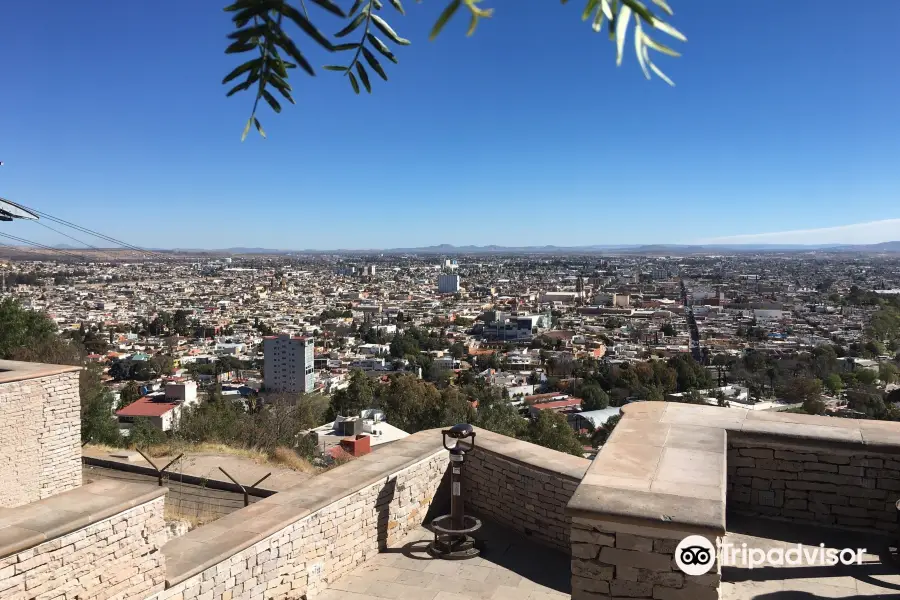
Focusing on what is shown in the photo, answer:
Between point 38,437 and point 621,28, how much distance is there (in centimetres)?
487

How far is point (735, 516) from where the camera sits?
2803mm

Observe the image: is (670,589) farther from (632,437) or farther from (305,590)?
(305,590)

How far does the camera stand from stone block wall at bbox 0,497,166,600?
1959 mm

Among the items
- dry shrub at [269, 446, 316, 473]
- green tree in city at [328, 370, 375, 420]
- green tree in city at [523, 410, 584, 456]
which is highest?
dry shrub at [269, 446, 316, 473]

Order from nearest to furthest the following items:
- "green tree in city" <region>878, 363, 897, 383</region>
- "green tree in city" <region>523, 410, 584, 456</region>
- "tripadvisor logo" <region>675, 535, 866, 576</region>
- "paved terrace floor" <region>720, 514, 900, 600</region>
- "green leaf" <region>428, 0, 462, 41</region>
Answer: "green leaf" <region>428, 0, 462, 41</region>
"paved terrace floor" <region>720, 514, 900, 600</region>
"tripadvisor logo" <region>675, 535, 866, 576</region>
"green tree in city" <region>523, 410, 584, 456</region>
"green tree in city" <region>878, 363, 897, 383</region>

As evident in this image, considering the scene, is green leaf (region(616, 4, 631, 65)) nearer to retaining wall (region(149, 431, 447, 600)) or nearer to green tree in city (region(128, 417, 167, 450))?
retaining wall (region(149, 431, 447, 600))

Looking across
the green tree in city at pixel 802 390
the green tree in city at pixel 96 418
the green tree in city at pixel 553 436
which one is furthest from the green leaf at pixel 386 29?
the green tree in city at pixel 802 390

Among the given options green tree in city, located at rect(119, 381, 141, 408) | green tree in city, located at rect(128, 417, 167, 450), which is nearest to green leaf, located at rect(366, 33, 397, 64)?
green tree in city, located at rect(128, 417, 167, 450)

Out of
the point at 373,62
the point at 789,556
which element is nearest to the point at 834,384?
the point at 789,556

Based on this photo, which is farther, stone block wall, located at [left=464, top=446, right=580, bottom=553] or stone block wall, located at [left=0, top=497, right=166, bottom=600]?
stone block wall, located at [left=464, top=446, right=580, bottom=553]

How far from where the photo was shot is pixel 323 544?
3109mm

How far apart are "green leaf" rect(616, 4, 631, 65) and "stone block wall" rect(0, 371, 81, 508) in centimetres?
463

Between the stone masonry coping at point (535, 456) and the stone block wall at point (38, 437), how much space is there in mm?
2938

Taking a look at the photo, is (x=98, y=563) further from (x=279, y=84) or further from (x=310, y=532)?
(x=279, y=84)
